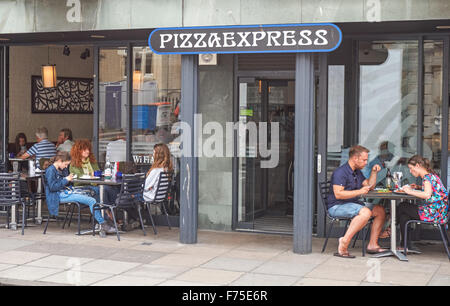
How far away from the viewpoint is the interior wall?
14.1 meters

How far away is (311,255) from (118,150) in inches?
161

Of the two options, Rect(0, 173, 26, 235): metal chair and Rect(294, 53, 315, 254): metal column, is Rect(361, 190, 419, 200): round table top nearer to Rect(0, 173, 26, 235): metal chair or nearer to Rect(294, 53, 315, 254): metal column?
Rect(294, 53, 315, 254): metal column

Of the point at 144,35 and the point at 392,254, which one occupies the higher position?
the point at 144,35

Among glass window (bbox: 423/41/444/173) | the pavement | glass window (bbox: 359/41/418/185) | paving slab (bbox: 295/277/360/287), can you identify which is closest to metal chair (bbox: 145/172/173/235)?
the pavement

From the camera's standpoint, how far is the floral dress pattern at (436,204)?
830cm

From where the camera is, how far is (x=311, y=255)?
342 inches

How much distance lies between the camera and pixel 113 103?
11.3 m

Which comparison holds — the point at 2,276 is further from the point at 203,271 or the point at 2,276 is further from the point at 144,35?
the point at 144,35

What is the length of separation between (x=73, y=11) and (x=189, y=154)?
2654mm

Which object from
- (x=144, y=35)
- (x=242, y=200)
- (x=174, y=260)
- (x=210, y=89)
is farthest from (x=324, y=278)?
(x=144, y=35)

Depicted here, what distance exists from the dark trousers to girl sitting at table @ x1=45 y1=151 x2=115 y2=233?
160 inches

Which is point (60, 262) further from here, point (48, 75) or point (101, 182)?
point (48, 75)

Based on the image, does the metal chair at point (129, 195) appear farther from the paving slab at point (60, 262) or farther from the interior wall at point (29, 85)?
the interior wall at point (29, 85)

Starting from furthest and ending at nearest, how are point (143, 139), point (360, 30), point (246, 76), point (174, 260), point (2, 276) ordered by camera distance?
point (143, 139), point (246, 76), point (360, 30), point (174, 260), point (2, 276)
